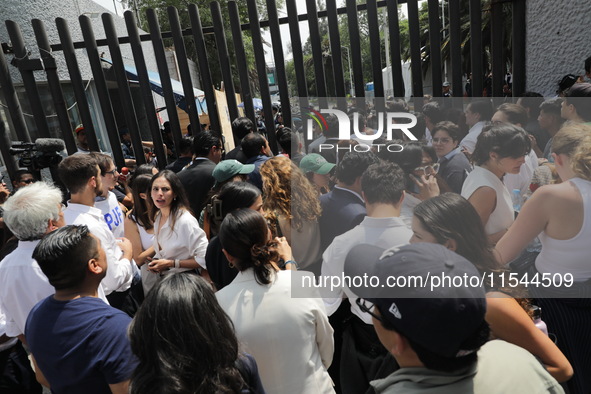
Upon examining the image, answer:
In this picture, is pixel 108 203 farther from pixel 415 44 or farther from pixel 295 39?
pixel 415 44

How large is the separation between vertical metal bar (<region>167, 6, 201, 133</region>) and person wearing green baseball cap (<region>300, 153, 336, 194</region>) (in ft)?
7.86

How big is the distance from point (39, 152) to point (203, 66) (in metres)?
1.77

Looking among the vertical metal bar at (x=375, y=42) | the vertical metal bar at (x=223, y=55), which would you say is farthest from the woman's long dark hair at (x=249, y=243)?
the vertical metal bar at (x=375, y=42)

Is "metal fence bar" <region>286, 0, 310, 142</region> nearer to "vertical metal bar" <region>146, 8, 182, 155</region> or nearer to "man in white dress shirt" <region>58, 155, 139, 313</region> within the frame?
"vertical metal bar" <region>146, 8, 182, 155</region>

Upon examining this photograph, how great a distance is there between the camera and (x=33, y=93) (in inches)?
169

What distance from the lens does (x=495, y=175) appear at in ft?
5.98

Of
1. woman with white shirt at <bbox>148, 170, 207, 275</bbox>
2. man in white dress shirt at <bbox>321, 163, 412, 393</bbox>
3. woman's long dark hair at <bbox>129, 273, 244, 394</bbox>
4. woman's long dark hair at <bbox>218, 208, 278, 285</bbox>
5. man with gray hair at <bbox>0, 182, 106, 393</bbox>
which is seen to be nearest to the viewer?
woman's long dark hair at <bbox>129, 273, 244, 394</bbox>

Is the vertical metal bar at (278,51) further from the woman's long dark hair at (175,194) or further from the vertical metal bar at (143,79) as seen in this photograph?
the woman's long dark hair at (175,194)

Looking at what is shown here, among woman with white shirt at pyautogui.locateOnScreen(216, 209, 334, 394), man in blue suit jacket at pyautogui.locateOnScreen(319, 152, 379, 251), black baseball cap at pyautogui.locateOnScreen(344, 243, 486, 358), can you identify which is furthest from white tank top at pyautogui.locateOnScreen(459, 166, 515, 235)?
woman with white shirt at pyautogui.locateOnScreen(216, 209, 334, 394)

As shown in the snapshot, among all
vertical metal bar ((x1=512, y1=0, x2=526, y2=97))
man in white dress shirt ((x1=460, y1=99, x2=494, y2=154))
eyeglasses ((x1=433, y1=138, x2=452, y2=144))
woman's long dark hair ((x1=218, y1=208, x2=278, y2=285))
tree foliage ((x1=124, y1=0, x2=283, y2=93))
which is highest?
tree foliage ((x1=124, y1=0, x2=283, y2=93))

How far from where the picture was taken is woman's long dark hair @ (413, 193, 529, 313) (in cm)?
159

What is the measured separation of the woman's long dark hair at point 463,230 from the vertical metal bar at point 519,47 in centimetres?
323

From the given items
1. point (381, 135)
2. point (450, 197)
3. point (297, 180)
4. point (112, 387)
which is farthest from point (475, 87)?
point (112, 387)

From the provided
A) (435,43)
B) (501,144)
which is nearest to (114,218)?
(501,144)
